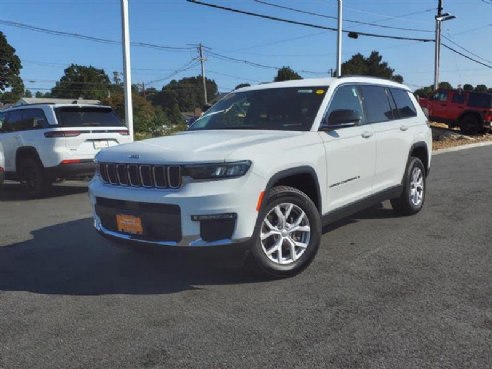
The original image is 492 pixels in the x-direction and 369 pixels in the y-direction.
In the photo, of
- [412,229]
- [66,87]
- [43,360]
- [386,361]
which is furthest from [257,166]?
[66,87]

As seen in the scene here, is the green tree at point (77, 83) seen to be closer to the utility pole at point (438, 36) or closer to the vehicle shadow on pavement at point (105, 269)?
the utility pole at point (438, 36)

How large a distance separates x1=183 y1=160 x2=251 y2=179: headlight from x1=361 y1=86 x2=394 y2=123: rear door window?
7.79 ft

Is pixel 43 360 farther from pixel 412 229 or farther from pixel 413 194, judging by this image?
pixel 413 194

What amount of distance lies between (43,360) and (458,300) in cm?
299

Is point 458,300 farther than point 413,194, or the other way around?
point 413,194

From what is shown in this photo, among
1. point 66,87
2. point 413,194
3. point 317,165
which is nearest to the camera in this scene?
point 317,165

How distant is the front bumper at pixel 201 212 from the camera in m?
3.99

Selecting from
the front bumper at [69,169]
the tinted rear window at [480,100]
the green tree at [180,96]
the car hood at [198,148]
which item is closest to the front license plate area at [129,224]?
the car hood at [198,148]

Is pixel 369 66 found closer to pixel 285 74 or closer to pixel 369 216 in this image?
pixel 285 74

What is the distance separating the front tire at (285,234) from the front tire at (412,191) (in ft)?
7.71

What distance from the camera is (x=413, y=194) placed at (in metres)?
6.86

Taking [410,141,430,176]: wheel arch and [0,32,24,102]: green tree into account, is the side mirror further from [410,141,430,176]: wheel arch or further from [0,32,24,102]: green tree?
[0,32,24,102]: green tree

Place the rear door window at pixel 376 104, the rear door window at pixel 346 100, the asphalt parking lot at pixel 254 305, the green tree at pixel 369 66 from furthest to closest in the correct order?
1. the green tree at pixel 369 66
2. the rear door window at pixel 376 104
3. the rear door window at pixel 346 100
4. the asphalt parking lot at pixel 254 305

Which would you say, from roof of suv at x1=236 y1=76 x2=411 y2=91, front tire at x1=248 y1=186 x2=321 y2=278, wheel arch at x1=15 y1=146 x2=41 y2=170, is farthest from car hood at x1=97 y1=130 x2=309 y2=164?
wheel arch at x1=15 y1=146 x2=41 y2=170
